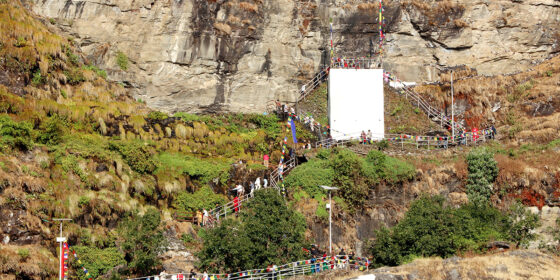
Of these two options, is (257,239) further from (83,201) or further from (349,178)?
(349,178)

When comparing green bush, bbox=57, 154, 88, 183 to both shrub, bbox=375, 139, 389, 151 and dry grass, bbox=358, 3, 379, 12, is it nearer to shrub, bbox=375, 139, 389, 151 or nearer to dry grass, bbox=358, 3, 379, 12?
shrub, bbox=375, 139, 389, 151

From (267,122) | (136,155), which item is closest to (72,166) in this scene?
(136,155)

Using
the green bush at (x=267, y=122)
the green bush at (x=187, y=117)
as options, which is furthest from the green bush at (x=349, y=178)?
the green bush at (x=187, y=117)

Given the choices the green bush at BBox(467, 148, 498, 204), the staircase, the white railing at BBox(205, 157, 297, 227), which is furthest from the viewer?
the staircase

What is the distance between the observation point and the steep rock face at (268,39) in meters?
39.9

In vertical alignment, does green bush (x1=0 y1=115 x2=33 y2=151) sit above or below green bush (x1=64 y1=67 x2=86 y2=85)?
below

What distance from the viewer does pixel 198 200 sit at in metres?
31.8

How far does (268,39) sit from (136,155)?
611 inches

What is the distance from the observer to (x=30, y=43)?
110ft

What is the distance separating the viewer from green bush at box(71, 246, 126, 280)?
2481 centimetres

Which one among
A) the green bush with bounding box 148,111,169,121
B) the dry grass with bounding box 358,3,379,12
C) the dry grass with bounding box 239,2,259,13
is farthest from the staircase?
the green bush with bounding box 148,111,169,121

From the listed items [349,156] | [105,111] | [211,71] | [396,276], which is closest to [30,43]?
[105,111]

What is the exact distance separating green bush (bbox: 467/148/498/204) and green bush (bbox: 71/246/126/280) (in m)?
18.6

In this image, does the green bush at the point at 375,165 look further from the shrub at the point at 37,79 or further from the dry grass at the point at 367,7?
the shrub at the point at 37,79
